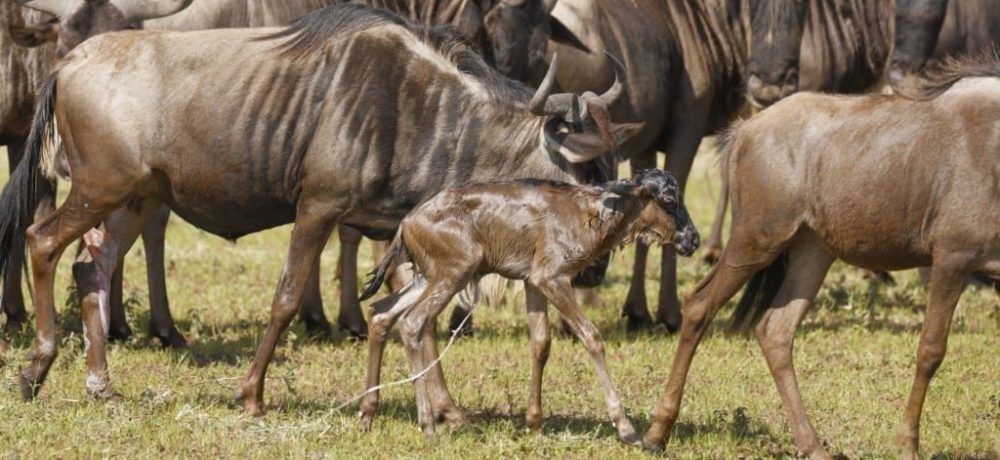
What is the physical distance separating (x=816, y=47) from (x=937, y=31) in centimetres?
85

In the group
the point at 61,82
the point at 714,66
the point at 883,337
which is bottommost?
the point at 883,337

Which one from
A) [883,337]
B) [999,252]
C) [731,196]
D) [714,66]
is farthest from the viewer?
[714,66]

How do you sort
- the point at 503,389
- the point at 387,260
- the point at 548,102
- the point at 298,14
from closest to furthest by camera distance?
the point at 387,260, the point at 548,102, the point at 503,389, the point at 298,14

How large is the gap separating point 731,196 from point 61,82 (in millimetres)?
3006

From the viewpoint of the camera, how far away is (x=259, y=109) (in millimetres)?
7508

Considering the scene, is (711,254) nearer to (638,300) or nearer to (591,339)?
(638,300)

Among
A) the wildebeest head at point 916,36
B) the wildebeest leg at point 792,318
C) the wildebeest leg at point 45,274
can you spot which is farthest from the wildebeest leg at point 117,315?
the wildebeest head at point 916,36

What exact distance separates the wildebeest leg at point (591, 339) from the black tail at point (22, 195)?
2521mm

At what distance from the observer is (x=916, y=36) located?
10156 millimetres

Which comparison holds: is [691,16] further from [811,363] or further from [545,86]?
[545,86]

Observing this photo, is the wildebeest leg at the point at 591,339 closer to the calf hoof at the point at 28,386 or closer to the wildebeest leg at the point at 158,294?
the calf hoof at the point at 28,386

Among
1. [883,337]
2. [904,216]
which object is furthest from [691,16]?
[904,216]

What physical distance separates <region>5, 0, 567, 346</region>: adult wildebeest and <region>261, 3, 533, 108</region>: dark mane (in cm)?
114

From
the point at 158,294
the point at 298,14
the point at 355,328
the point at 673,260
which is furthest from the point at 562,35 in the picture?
the point at 158,294
